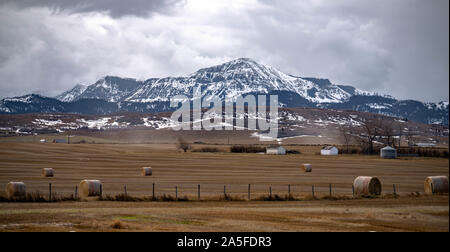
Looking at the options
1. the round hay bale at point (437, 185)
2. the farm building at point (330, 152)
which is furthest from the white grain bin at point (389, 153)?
the round hay bale at point (437, 185)

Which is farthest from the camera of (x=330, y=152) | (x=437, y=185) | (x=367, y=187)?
(x=330, y=152)

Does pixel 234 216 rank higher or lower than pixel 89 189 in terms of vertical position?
lower

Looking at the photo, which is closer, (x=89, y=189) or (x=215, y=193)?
(x=89, y=189)

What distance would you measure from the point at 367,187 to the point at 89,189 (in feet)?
68.9

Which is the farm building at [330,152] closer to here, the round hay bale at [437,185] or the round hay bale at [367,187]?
the round hay bale at [437,185]

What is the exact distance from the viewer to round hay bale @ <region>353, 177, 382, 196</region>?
43406 mm

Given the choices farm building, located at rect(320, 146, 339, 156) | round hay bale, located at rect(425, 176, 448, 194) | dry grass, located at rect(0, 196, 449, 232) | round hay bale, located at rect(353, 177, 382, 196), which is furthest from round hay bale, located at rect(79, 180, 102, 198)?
farm building, located at rect(320, 146, 339, 156)

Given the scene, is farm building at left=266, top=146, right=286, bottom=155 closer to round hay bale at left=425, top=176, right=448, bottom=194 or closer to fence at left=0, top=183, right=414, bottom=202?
fence at left=0, top=183, right=414, bottom=202

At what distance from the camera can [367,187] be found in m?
43.3

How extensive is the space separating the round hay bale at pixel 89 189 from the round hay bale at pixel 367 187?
19923 mm

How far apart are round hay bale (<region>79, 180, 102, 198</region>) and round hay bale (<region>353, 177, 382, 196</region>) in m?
19.9

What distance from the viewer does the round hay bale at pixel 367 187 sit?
43.4 meters

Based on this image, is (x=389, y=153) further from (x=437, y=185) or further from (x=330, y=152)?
(x=437, y=185)

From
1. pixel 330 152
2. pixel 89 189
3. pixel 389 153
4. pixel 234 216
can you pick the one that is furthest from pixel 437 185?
pixel 330 152
